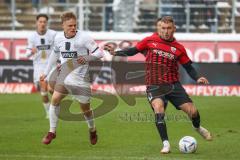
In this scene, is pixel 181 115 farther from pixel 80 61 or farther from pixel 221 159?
pixel 221 159

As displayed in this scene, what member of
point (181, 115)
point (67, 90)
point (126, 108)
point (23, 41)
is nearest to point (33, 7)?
point (23, 41)

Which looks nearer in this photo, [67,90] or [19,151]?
[19,151]

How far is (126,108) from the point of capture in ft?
72.6

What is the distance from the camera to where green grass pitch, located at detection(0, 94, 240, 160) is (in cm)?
1194

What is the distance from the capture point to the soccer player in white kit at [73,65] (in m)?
13.2

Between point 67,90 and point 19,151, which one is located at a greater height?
point 67,90

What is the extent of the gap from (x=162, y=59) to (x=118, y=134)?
339 cm

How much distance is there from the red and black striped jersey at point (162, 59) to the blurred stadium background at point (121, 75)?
49.7 inches

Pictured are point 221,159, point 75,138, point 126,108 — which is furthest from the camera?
point 126,108

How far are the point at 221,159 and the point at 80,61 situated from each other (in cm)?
329

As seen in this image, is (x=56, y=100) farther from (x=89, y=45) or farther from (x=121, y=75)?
(x=121, y=75)

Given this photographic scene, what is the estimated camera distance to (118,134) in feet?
50.7

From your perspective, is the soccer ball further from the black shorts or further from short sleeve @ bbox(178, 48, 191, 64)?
short sleeve @ bbox(178, 48, 191, 64)

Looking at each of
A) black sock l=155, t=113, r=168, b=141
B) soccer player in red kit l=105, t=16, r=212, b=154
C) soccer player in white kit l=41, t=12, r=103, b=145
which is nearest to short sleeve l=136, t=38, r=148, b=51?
soccer player in red kit l=105, t=16, r=212, b=154
